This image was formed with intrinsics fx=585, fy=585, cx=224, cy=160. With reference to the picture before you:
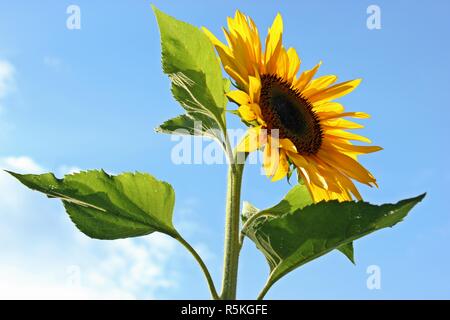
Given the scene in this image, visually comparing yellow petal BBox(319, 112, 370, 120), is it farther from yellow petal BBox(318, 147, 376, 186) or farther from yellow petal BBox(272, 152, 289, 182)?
yellow petal BBox(272, 152, 289, 182)

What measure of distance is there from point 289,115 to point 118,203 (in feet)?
2.54

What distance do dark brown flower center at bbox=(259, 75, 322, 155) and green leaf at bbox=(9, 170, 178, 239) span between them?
18.4 inches

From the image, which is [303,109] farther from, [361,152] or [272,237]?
[272,237]

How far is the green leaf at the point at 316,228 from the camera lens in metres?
1.58

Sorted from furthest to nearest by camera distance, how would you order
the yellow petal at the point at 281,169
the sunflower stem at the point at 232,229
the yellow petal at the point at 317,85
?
1. the yellow petal at the point at 317,85
2. the yellow petal at the point at 281,169
3. the sunflower stem at the point at 232,229

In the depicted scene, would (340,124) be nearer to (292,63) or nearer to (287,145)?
(292,63)

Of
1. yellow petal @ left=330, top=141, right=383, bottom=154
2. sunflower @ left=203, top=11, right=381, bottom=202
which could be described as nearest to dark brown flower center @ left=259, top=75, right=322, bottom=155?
sunflower @ left=203, top=11, right=381, bottom=202

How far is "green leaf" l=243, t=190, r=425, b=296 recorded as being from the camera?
1.58 metres

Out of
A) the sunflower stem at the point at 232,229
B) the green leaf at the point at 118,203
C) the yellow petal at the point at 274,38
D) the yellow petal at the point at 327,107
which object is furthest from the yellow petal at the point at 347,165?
the green leaf at the point at 118,203

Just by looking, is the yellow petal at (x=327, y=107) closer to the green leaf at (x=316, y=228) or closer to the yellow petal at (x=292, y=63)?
the yellow petal at (x=292, y=63)

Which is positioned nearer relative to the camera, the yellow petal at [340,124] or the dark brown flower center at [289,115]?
the dark brown flower center at [289,115]

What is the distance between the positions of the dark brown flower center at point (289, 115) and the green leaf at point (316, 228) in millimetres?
453
